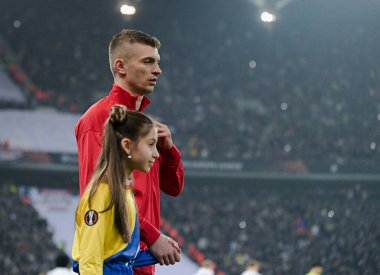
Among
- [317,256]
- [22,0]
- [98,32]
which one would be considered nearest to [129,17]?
[98,32]

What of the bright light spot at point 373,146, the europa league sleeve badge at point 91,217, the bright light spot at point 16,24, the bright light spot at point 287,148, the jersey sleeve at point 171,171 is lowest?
the europa league sleeve badge at point 91,217

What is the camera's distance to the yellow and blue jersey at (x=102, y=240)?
8.02ft

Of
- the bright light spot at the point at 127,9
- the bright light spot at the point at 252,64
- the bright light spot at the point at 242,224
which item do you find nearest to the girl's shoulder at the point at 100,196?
the bright light spot at the point at 242,224

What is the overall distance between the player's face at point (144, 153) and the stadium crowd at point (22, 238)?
16.0 metres

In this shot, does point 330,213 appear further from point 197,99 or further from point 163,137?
point 163,137

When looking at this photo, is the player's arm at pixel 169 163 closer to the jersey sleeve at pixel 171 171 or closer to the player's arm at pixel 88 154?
the jersey sleeve at pixel 171 171

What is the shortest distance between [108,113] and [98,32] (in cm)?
2153

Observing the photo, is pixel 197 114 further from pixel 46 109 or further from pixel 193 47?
pixel 46 109

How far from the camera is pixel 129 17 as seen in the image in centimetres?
2388

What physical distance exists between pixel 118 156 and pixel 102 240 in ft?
0.96

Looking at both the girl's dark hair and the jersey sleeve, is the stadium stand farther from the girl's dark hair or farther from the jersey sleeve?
the girl's dark hair

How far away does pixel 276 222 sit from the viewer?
22.1 m

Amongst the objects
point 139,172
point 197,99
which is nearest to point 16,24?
point 197,99

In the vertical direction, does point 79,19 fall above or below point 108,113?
above
